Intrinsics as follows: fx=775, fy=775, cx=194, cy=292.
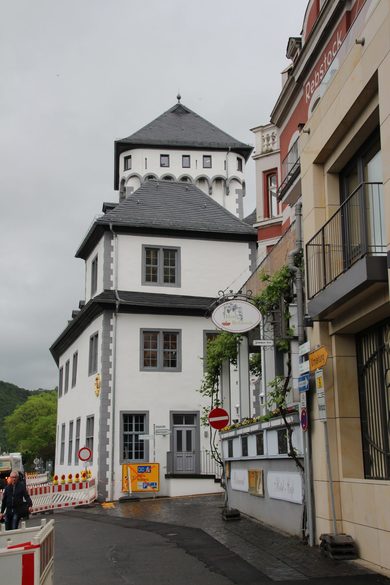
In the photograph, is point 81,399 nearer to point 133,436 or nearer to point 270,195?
point 133,436

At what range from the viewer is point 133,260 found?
101 ft

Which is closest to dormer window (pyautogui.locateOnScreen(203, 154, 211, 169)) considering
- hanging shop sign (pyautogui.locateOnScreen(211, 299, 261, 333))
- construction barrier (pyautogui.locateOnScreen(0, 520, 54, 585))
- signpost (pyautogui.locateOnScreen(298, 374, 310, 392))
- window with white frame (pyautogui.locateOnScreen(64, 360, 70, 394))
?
window with white frame (pyautogui.locateOnScreen(64, 360, 70, 394))

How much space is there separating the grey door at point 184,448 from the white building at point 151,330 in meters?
0.04

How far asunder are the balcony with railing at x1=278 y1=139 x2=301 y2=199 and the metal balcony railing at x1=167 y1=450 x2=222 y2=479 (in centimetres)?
1346

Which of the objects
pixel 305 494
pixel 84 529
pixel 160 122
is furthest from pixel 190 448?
pixel 160 122

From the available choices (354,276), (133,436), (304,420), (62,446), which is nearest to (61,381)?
(62,446)

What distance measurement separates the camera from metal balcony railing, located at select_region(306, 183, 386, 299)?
10.8 m

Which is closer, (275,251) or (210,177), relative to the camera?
(275,251)

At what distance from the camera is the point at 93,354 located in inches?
1235

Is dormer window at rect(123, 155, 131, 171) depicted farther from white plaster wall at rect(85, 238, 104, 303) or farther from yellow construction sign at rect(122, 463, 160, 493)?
yellow construction sign at rect(122, 463, 160, 493)

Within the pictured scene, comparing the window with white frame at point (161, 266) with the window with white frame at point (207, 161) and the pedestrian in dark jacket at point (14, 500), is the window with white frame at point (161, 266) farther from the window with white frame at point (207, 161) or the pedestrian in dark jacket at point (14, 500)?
the window with white frame at point (207, 161)

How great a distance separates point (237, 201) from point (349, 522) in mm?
45469

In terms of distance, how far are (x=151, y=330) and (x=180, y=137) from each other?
30.0 metres

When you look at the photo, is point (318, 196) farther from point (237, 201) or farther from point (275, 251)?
point (237, 201)
